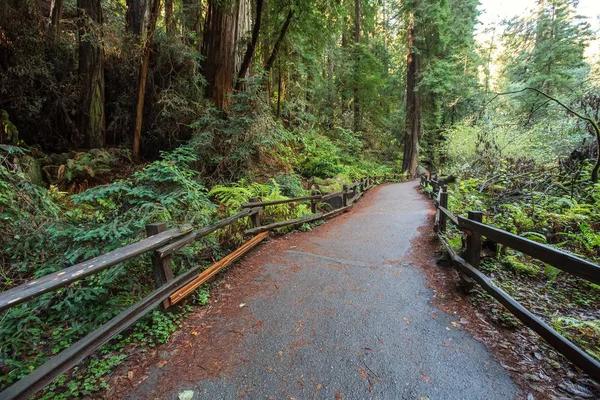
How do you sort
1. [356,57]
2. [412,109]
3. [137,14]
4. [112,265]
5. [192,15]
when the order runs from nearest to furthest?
[112,265] < [192,15] < [137,14] < [356,57] < [412,109]

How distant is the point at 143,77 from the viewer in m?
8.24

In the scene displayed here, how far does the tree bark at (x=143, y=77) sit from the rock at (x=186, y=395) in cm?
830

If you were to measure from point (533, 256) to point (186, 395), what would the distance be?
3242 millimetres

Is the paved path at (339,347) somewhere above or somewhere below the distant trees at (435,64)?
below

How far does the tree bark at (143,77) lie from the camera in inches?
316

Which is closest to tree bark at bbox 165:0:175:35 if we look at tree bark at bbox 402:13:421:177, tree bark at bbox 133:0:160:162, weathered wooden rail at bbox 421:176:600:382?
tree bark at bbox 133:0:160:162

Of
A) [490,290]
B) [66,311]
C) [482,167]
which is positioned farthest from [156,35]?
[482,167]

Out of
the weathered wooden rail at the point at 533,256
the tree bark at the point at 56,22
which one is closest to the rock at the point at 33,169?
the tree bark at the point at 56,22

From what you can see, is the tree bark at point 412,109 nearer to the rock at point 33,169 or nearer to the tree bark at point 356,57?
the tree bark at point 356,57

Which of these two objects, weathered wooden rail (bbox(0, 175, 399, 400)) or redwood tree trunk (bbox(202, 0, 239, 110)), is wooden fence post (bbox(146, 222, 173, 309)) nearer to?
weathered wooden rail (bbox(0, 175, 399, 400))

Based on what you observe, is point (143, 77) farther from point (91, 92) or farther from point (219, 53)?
point (219, 53)

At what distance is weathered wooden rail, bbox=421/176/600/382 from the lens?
1.86 metres

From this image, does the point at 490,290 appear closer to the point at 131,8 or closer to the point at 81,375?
the point at 81,375

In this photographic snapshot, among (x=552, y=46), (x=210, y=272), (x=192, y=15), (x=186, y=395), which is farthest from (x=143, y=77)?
(x=552, y=46)
